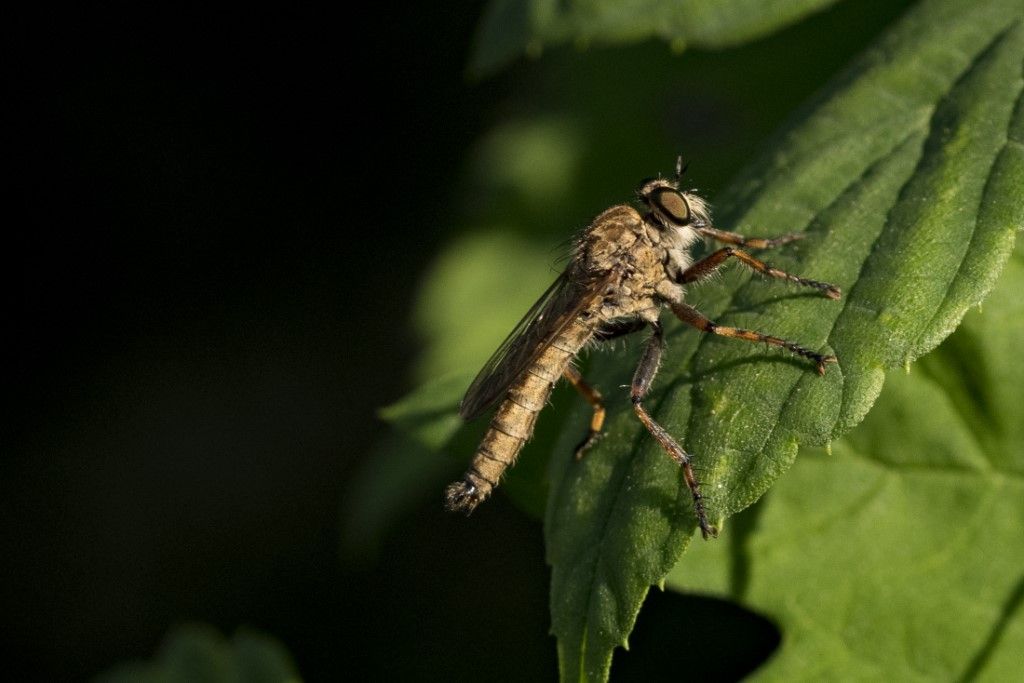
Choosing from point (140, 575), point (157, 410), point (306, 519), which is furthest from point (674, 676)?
point (157, 410)

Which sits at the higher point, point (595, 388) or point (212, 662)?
point (595, 388)

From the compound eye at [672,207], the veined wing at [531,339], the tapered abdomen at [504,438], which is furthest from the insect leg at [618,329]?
the compound eye at [672,207]

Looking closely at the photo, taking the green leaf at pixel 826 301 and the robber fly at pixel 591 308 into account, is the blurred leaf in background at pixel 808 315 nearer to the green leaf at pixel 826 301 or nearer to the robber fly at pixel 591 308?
the green leaf at pixel 826 301

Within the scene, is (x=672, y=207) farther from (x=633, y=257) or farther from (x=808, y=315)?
(x=808, y=315)

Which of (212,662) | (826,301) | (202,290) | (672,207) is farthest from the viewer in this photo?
(202,290)

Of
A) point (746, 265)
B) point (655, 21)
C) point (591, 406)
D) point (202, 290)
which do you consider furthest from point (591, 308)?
point (202, 290)

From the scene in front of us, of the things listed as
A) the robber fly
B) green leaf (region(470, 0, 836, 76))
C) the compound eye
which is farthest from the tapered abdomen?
green leaf (region(470, 0, 836, 76))

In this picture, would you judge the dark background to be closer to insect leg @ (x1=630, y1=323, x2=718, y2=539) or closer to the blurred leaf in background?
the blurred leaf in background
